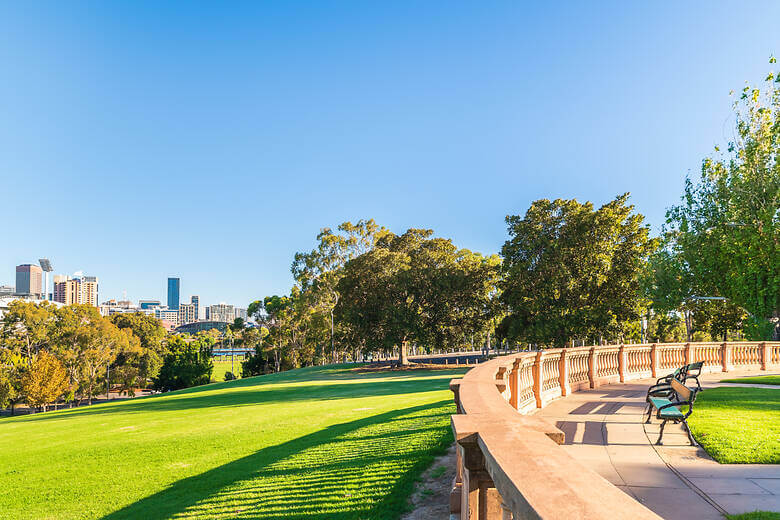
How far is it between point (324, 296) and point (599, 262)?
31.1 metres

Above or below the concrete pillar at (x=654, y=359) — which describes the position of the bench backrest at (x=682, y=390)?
above

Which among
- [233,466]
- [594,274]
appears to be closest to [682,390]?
[233,466]

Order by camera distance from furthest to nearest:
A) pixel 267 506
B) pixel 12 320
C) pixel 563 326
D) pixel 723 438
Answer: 1. pixel 12 320
2. pixel 563 326
3. pixel 723 438
4. pixel 267 506

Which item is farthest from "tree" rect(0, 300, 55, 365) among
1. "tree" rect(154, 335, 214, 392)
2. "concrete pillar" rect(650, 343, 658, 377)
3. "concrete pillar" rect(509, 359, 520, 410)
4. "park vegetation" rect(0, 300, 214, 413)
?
"concrete pillar" rect(509, 359, 520, 410)

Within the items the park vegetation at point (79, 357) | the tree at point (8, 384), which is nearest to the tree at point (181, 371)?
the park vegetation at point (79, 357)

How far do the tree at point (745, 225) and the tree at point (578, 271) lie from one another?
3445 mm

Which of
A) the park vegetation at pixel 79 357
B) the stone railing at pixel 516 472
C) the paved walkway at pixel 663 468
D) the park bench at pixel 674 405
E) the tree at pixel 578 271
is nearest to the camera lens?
the stone railing at pixel 516 472

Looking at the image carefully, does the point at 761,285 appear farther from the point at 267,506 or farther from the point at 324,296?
the point at 324,296

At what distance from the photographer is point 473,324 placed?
41.6 meters

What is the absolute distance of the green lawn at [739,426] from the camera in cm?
648

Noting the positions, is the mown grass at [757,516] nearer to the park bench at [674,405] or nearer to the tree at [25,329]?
the park bench at [674,405]

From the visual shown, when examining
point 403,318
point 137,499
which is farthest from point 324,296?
point 137,499

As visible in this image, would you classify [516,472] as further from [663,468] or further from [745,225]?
[745,225]

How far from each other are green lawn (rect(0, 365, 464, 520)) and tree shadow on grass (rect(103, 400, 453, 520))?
24 millimetres
